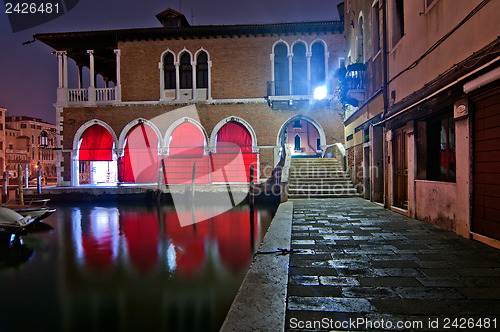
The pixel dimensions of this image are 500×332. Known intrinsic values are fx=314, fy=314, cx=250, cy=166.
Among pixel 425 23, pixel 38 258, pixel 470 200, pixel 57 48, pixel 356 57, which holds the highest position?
pixel 57 48

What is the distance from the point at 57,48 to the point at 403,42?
708 inches

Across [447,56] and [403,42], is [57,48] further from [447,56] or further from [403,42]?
[447,56]

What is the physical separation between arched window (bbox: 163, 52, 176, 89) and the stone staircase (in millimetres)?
8020

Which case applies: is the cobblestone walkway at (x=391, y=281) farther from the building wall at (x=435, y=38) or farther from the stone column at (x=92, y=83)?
the stone column at (x=92, y=83)

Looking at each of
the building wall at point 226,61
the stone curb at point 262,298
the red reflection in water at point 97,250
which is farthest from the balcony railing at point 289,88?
the stone curb at point 262,298

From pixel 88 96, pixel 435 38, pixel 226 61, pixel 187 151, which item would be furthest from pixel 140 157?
pixel 435 38

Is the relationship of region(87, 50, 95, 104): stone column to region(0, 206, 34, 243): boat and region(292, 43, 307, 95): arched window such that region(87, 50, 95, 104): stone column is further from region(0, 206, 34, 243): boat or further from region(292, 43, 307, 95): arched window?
region(0, 206, 34, 243): boat

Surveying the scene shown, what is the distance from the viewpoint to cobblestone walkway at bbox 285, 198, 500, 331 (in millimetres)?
2148

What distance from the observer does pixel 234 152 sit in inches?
642

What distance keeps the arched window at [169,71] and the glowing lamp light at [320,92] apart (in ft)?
24.4

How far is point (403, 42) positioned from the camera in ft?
21.4

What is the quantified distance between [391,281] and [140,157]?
634 inches

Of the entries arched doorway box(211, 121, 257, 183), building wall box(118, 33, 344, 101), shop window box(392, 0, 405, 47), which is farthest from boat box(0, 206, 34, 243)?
building wall box(118, 33, 344, 101)

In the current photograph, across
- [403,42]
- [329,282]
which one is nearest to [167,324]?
[329,282]
